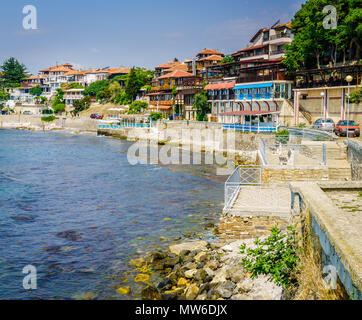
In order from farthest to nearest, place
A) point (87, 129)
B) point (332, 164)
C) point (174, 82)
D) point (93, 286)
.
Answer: point (87, 129) → point (174, 82) → point (332, 164) → point (93, 286)

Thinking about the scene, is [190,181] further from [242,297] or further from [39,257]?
[242,297]

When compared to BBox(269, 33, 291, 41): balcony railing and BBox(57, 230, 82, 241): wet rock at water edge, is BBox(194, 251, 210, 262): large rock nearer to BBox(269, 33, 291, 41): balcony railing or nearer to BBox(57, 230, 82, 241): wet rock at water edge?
BBox(57, 230, 82, 241): wet rock at water edge

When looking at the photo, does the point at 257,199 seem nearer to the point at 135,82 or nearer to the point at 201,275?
the point at 201,275

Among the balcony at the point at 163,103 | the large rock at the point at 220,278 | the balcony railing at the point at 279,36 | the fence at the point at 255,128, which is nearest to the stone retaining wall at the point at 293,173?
the large rock at the point at 220,278

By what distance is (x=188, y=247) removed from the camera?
16875 mm

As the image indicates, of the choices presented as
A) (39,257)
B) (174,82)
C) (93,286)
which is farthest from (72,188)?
(174,82)

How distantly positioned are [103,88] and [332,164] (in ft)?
357

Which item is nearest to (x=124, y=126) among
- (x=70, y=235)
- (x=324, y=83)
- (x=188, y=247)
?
(x=324, y=83)

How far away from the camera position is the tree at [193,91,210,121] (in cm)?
6975

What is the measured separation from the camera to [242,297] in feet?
37.4

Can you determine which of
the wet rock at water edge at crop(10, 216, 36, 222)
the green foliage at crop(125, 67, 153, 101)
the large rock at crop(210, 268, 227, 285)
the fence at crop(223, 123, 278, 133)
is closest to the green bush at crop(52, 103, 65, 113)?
the green foliage at crop(125, 67, 153, 101)

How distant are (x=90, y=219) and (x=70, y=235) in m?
2.98

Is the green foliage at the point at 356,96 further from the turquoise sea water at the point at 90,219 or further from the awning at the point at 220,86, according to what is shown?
the awning at the point at 220,86

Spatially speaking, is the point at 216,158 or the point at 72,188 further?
the point at 216,158
